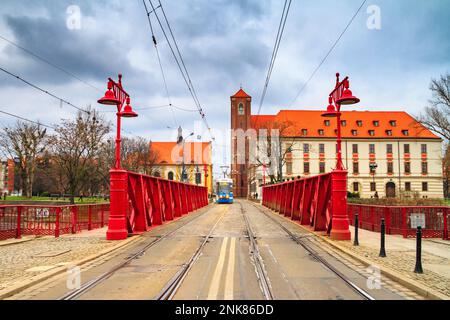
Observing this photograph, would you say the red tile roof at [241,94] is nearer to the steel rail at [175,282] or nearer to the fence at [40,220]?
the fence at [40,220]

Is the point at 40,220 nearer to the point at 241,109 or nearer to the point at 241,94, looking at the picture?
the point at 241,109

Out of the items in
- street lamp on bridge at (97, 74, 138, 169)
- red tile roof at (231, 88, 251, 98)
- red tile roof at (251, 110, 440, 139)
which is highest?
red tile roof at (231, 88, 251, 98)

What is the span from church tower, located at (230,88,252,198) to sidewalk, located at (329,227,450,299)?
247 ft

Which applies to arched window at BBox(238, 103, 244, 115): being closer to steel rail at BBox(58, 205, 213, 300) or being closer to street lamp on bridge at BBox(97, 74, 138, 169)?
street lamp on bridge at BBox(97, 74, 138, 169)

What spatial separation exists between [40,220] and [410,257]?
1253 centimetres

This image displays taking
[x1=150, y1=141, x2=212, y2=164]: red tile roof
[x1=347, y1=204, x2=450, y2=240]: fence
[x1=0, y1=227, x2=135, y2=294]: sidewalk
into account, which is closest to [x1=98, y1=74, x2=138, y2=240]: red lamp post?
[x1=0, y1=227, x2=135, y2=294]: sidewalk

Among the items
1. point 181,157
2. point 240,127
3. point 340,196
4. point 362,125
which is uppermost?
point 240,127

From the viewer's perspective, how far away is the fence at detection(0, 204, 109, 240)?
1375 centimetres

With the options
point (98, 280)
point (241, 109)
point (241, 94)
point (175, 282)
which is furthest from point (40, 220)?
point (241, 94)

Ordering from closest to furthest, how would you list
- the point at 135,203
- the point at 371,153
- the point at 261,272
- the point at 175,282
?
the point at 175,282
the point at 261,272
the point at 135,203
the point at 371,153

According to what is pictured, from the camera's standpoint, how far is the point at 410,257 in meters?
9.85
